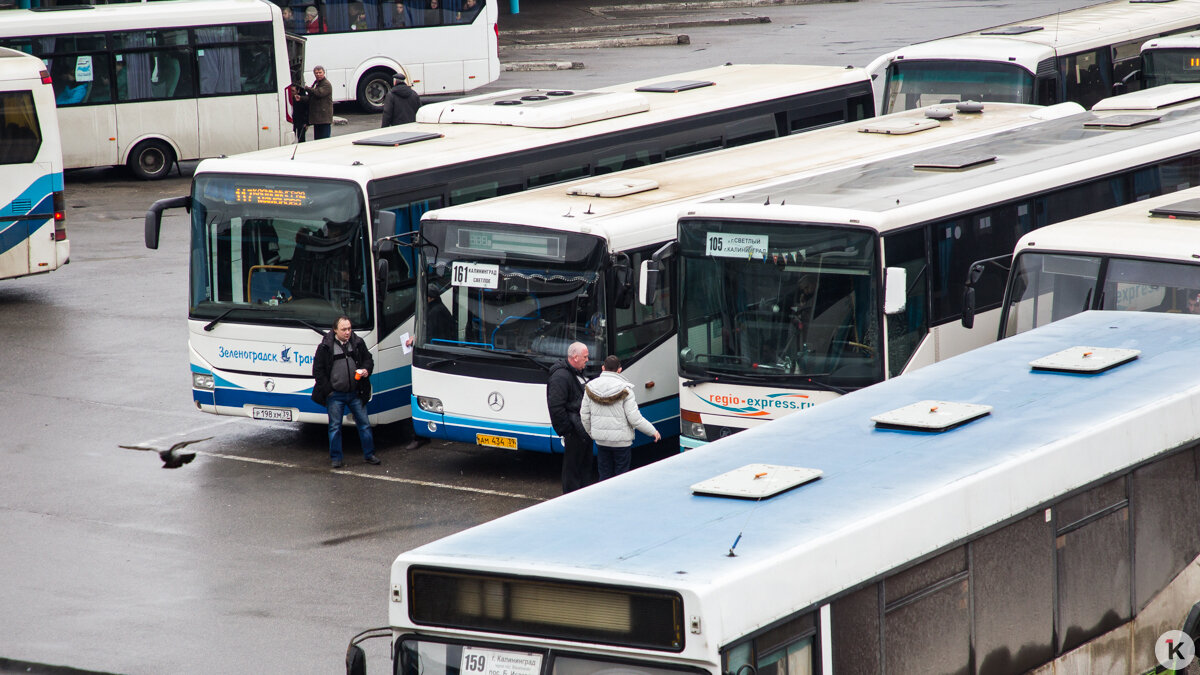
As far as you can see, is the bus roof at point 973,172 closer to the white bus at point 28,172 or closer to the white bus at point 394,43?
the white bus at point 28,172

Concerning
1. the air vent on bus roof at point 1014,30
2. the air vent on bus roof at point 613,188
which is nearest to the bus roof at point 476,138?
the air vent on bus roof at point 613,188

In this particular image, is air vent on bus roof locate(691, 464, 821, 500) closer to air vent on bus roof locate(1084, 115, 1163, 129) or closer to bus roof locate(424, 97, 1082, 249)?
bus roof locate(424, 97, 1082, 249)

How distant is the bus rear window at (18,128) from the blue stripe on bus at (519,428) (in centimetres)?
951

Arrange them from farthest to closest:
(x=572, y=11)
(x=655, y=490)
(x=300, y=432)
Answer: (x=572, y=11)
(x=300, y=432)
(x=655, y=490)

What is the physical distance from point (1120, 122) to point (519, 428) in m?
6.87

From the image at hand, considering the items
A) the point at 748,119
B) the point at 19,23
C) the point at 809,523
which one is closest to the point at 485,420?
the point at 748,119

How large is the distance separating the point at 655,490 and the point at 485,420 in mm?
7447

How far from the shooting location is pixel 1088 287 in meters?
11.8

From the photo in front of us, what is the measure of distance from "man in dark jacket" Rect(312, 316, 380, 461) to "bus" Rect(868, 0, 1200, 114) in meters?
10.7

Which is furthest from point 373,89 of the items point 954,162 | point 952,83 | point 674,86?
point 954,162

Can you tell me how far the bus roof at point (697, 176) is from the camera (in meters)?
13.9

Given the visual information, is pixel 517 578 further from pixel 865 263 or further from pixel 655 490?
pixel 865 263

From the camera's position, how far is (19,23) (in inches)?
1133

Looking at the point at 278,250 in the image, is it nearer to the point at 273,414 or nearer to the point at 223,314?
the point at 223,314
